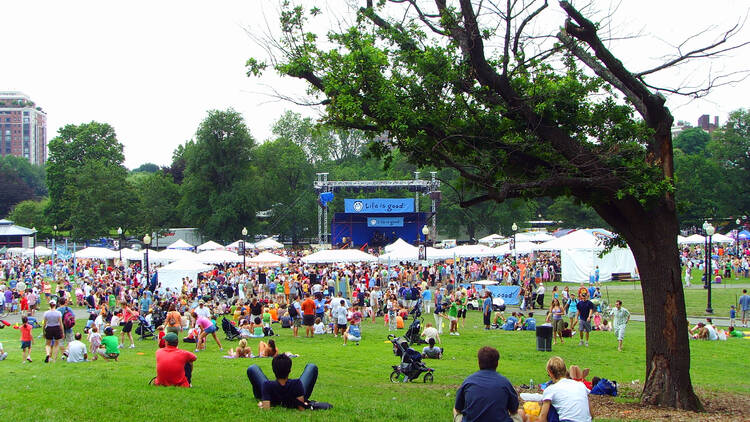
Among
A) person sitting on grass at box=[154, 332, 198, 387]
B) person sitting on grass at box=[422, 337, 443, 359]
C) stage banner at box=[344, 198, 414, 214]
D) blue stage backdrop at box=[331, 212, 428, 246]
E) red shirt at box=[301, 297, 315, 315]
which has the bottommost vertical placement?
person sitting on grass at box=[422, 337, 443, 359]

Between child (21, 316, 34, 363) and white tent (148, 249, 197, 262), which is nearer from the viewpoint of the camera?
child (21, 316, 34, 363)

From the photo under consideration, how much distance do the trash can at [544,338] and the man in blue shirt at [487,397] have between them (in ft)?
41.7

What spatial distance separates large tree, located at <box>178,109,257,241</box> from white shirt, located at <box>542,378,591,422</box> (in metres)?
69.5

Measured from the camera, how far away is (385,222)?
70.1m

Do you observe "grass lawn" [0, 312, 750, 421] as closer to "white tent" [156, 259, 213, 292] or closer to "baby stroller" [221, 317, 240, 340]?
"baby stroller" [221, 317, 240, 340]

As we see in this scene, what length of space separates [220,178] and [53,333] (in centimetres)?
6249

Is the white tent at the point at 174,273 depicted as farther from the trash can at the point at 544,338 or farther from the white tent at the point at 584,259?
the white tent at the point at 584,259

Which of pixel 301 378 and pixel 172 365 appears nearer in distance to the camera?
pixel 301 378

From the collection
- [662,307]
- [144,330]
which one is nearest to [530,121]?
[662,307]

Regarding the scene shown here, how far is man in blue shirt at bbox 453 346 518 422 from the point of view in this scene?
5.69m

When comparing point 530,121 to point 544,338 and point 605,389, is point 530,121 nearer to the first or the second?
point 605,389

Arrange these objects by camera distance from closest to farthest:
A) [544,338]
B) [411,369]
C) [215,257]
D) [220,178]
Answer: [411,369] < [544,338] < [215,257] < [220,178]

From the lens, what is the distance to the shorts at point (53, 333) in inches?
619

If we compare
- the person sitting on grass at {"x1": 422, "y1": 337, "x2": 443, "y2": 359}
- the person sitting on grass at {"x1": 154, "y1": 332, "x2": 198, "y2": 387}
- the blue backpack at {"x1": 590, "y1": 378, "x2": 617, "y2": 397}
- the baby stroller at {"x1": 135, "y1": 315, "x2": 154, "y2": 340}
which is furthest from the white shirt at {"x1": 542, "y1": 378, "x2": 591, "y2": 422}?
the baby stroller at {"x1": 135, "y1": 315, "x2": 154, "y2": 340}
